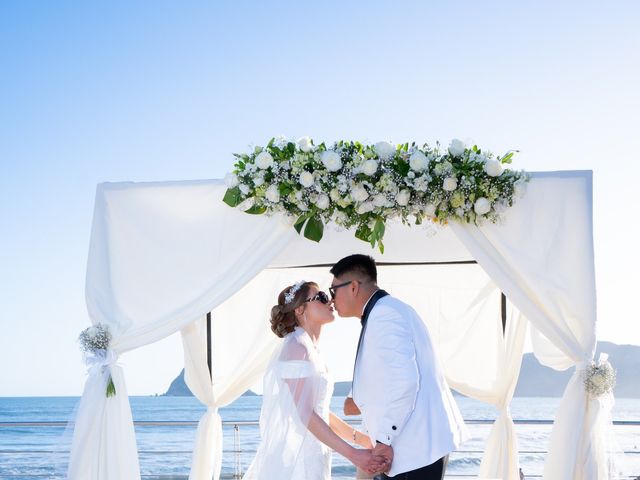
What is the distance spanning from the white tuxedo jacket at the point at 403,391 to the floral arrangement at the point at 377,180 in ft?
2.57

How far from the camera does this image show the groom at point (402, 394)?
370 centimetres

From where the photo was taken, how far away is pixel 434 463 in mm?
3744

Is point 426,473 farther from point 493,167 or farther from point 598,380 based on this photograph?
point 493,167

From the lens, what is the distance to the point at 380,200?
173 inches

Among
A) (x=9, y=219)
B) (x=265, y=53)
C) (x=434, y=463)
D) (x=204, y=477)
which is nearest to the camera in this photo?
(x=434, y=463)

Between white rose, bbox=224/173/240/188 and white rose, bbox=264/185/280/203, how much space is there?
225mm

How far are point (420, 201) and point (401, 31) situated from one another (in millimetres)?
4073

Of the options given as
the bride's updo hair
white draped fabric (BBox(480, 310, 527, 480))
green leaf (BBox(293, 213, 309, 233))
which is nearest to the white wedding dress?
the bride's updo hair

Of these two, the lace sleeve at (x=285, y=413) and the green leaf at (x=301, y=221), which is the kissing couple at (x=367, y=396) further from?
the green leaf at (x=301, y=221)

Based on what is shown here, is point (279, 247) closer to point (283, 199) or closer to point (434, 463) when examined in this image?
point (283, 199)

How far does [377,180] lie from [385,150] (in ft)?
0.57

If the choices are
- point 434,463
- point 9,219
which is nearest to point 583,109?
point 434,463

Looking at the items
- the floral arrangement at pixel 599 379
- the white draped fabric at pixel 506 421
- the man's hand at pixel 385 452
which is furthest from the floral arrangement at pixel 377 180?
the white draped fabric at pixel 506 421

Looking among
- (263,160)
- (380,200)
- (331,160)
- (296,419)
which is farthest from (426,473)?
(263,160)
